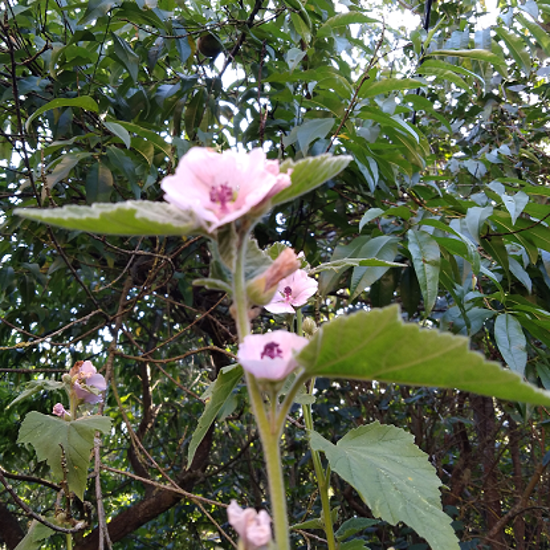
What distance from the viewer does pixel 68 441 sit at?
0.84 m

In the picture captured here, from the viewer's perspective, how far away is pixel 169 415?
2.95 m

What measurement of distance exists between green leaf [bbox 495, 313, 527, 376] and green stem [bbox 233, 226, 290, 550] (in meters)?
0.84

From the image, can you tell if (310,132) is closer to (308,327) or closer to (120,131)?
(120,131)

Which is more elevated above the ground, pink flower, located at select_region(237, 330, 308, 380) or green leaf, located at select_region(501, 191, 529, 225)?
pink flower, located at select_region(237, 330, 308, 380)

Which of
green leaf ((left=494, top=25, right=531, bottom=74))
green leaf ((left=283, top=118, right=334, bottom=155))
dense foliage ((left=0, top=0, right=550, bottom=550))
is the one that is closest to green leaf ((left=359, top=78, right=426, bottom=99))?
dense foliage ((left=0, top=0, right=550, bottom=550))

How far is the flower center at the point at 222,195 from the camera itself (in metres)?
0.38

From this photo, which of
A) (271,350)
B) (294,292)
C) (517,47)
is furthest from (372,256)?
(517,47)

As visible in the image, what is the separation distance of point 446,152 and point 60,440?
9.24 feet

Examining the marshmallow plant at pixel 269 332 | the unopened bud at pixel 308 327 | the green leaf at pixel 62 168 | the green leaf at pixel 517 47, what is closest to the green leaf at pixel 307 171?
the marshmallow plant at pixel 269 332

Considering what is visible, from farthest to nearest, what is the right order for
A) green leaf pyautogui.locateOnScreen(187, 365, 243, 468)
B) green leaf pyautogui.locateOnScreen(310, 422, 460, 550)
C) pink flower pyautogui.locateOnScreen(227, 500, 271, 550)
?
green leaf pyautogui.locateOnScreen(187, 365, 243, 468) < green leaf pyautogui.locateOnScreen(310, 422, 460, 550) < pink flower pyautogui.locateOnScreen(227, 500, 271, 550)

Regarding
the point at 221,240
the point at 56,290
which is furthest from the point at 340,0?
the point at 56,290

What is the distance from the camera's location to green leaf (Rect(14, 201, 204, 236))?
323 millimetres

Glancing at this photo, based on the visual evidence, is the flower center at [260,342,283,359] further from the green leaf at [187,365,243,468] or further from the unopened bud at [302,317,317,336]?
the unopened bud at [302,317,317,336]

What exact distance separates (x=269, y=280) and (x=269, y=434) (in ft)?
0.41
